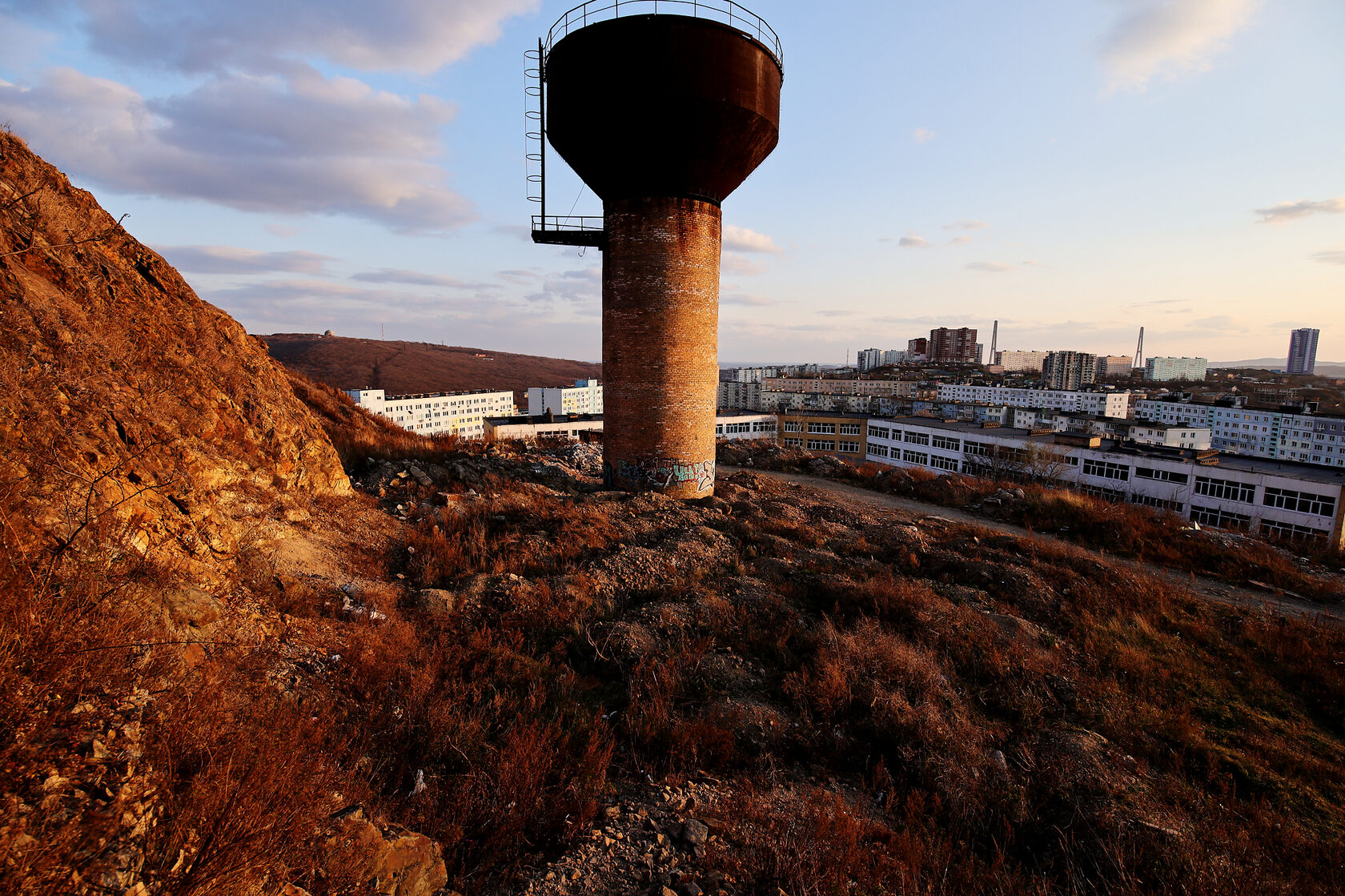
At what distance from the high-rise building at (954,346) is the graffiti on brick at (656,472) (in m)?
160

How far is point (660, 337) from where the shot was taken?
1418cm

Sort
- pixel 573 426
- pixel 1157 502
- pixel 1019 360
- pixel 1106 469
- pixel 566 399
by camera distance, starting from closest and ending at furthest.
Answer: pixel 1157 502, pixel 1106 469, pixel 573 426, pixel 566 399, pixel 1019 360

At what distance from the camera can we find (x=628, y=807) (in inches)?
188

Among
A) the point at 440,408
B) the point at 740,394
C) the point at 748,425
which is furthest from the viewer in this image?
the point at 740,394

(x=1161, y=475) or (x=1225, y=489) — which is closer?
(x=1225, y=489)

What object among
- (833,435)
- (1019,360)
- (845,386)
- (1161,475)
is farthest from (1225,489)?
(1019,360)

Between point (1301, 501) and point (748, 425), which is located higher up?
point (748, 425)

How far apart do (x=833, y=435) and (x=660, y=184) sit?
33631 mm

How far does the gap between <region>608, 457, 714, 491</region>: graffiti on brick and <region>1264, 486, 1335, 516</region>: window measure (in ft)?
92.0

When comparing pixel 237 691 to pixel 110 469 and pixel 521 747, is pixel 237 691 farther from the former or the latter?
pixel 110 469

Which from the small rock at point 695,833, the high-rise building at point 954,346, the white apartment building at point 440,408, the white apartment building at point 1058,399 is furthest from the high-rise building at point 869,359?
the small rock at point 695,833

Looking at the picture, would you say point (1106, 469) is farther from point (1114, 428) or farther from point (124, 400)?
point (124, 400)

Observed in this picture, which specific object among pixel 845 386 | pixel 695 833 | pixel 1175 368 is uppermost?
pixel 1175 368

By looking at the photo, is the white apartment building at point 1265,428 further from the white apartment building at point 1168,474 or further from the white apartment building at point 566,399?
the white apartment building at point 566,399
